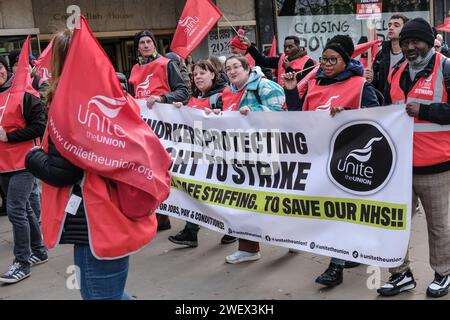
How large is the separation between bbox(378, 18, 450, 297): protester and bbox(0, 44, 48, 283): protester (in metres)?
3.08

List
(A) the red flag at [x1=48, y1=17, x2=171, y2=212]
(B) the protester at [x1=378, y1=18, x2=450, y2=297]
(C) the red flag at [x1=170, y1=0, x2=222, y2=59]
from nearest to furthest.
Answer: (A) the red flag at [x1=48, y1=17, x2=171, y2=212], (B) the protester at [x1=378, y1=18, x2=450, y2=297], (C) the red flag at [x1=170, y1=0, x2=222, y2=59]

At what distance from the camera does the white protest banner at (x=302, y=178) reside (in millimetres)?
3715

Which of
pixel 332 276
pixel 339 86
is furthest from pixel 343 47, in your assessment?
pixel 332 276

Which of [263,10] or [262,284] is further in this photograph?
[263,10]

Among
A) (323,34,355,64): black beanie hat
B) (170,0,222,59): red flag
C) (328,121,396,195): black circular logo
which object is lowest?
(328,121,396,195): black circular logo

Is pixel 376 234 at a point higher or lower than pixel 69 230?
lower

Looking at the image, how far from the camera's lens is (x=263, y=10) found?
14180 millimetres

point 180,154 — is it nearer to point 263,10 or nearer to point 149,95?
point 149,95

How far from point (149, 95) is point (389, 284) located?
3203mm

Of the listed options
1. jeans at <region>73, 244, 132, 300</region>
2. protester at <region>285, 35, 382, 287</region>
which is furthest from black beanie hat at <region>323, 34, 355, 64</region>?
jeans at <region>73, 244, 132, 300</region>

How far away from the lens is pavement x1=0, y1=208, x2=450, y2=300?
13.6 ft

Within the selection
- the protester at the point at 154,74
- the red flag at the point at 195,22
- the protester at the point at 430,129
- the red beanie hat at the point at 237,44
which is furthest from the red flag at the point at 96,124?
the red beanie hat at the point at 237,44

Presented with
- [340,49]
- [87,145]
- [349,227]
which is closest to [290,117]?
[340,49]

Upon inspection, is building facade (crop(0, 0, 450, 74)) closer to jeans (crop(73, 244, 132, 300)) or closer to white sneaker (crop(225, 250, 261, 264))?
white sneaker (crop(225, 250, 261, 264))
